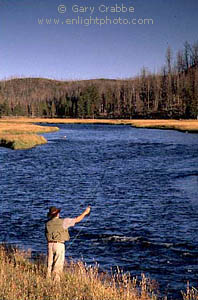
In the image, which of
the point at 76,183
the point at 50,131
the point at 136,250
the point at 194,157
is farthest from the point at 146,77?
the point at 136,250

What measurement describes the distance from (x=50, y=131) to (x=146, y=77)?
8513 centimetres

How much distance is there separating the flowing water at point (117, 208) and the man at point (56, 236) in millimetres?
3044

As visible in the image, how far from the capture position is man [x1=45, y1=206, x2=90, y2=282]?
8.91 metres

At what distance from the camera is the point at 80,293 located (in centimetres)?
828

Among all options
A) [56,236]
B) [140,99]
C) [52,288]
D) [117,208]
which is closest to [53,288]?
[52,288]

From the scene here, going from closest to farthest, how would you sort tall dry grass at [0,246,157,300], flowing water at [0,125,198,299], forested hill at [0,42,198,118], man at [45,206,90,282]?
1. tall dry grass at [0,246,157,300]
2. man at [45,206,90,282]
3. flowing water at [0,125,198,299]
4. forested hill at [0,42,198,118]

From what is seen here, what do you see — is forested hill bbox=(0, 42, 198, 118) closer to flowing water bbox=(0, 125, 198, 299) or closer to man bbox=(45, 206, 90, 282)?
flowing water bbox=(0, 125, 198, 299)

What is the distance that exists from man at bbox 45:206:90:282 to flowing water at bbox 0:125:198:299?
3044mm

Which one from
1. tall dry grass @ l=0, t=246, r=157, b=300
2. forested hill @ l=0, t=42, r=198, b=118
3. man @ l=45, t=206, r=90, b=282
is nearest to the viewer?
tall dry grass @ l=0, t=246, r=157, b=300

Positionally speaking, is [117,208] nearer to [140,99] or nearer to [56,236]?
[56,236]

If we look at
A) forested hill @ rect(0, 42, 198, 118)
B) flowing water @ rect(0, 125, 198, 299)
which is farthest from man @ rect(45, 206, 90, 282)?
forested hill @ rect(0, 42, 198, 118)

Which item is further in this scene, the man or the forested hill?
the forested hill

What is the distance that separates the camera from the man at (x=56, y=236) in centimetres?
891

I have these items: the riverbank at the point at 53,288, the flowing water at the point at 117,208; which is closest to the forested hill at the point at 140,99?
the flowing water at the point at 117,208
